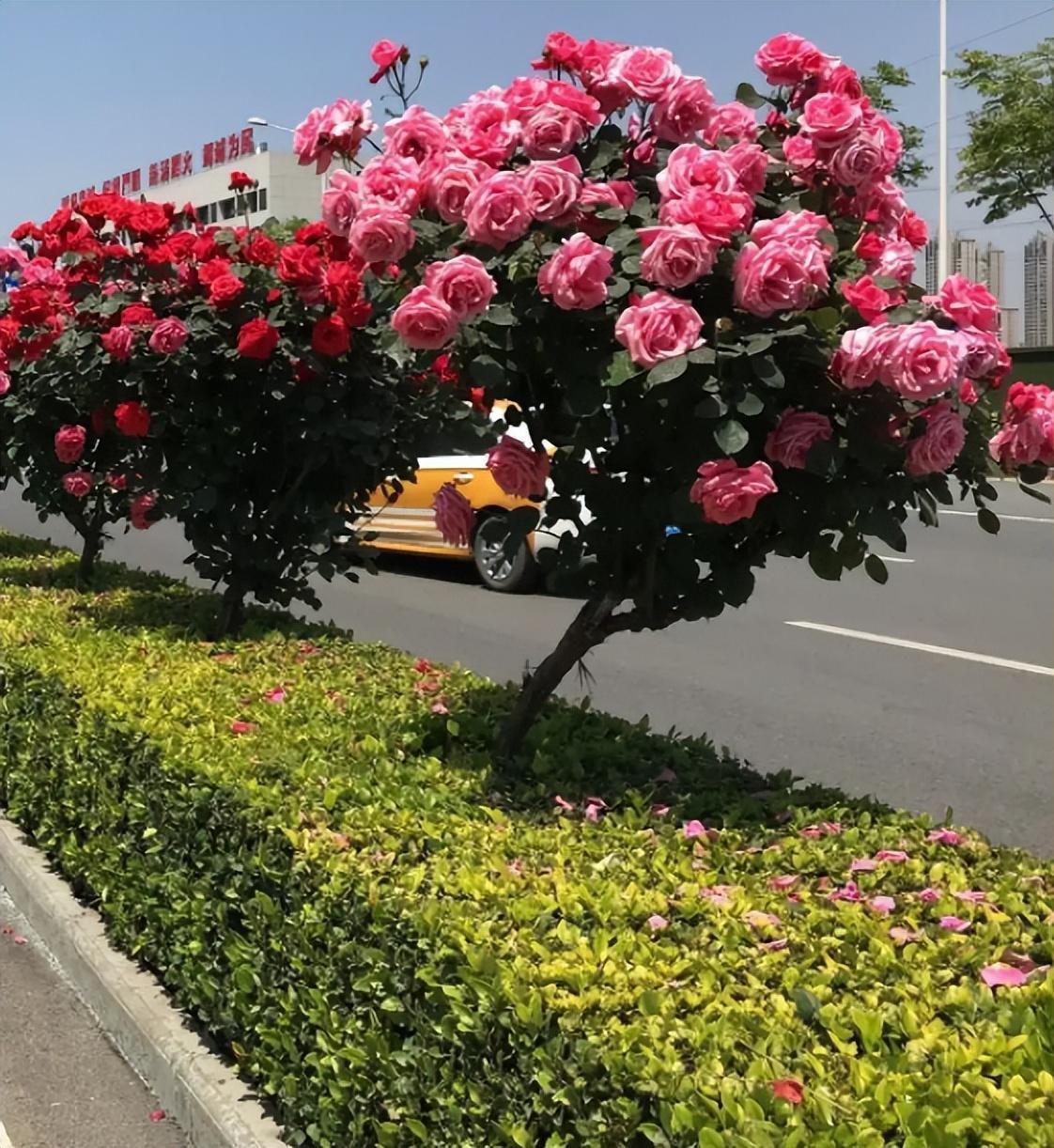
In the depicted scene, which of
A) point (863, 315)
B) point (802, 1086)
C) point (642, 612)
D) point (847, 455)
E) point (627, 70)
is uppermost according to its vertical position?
point (627, 70)

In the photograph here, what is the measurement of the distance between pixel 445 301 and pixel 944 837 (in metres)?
1.66

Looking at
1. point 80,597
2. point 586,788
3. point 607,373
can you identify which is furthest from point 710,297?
point 80,597

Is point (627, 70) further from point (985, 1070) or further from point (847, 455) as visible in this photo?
point (985, 1070)

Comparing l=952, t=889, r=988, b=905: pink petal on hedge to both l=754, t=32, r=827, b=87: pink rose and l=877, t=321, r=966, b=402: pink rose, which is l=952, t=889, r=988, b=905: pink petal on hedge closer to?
l=877, t=321, r=966, b=402: pink rose

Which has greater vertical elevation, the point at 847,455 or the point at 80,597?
Result: the point at 847,455

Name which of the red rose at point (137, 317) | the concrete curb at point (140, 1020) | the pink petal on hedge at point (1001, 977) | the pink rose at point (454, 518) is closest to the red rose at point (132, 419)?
the red rose at point (137, 317)

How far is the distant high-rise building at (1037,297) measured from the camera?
4681 cm

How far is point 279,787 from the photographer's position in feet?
10.7

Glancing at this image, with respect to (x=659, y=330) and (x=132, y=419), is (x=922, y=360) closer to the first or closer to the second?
(x=659, y=330)

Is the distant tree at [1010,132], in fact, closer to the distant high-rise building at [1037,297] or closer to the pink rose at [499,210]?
the distant high-rise building at [1037,297]

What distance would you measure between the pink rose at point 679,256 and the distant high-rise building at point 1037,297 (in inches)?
1833

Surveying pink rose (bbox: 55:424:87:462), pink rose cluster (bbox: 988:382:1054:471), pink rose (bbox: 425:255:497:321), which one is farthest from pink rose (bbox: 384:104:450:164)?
pink rose (bbox: 55:424:87:462)

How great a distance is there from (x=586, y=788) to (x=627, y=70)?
1.74 m

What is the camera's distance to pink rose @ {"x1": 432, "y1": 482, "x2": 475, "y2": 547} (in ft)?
11.4
